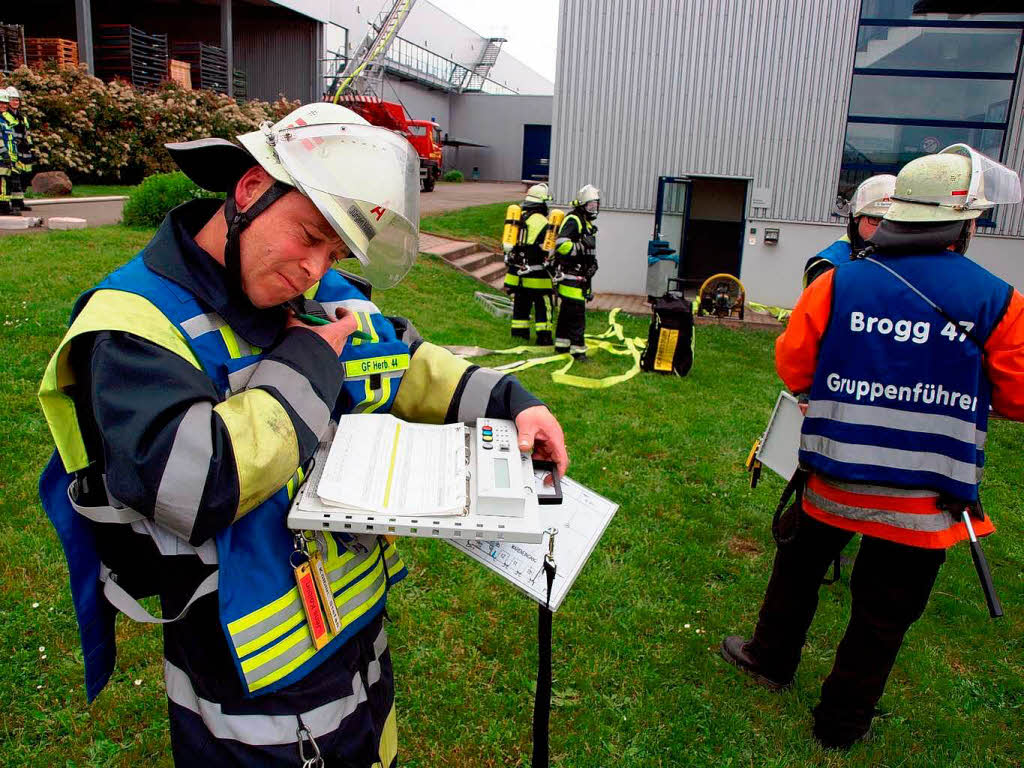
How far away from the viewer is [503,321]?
10898 millimetres

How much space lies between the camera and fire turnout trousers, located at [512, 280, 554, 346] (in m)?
9.43

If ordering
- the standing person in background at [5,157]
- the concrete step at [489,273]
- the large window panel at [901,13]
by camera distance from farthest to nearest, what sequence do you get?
1. the concrete step at [489,273]
2. the large window panel at [901,13]
3. the standing person in background at [5,157]

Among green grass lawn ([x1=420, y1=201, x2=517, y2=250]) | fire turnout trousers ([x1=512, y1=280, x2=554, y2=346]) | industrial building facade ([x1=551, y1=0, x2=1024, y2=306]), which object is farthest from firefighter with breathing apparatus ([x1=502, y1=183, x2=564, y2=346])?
green grass lawn ([x1=420, y1=201, x2=517, y2=250])

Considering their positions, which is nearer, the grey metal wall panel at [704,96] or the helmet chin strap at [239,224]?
the helmet chin strap at [239,224]

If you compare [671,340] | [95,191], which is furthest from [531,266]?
[95,191]

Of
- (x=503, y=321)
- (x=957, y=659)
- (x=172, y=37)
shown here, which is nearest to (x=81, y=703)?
(x=957, y=659)

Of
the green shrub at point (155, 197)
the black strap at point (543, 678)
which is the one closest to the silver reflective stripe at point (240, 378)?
the black strap at point (543, 678)

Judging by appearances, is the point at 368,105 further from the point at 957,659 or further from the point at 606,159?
the point at 957,659

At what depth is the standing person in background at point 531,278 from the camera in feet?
30.5

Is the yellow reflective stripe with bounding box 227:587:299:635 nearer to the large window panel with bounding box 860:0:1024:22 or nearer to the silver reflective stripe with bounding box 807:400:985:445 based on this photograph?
the silver reflective stripe with bounding box 807:400:985:445

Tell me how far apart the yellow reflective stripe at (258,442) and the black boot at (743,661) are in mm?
2764

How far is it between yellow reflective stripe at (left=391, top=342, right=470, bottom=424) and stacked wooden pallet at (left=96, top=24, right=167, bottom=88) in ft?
71.2

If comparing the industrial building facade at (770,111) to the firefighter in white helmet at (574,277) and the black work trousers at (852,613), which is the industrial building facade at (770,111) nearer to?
the firefighter in white helmet at (574,277)

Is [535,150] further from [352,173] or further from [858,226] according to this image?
[352,173]
